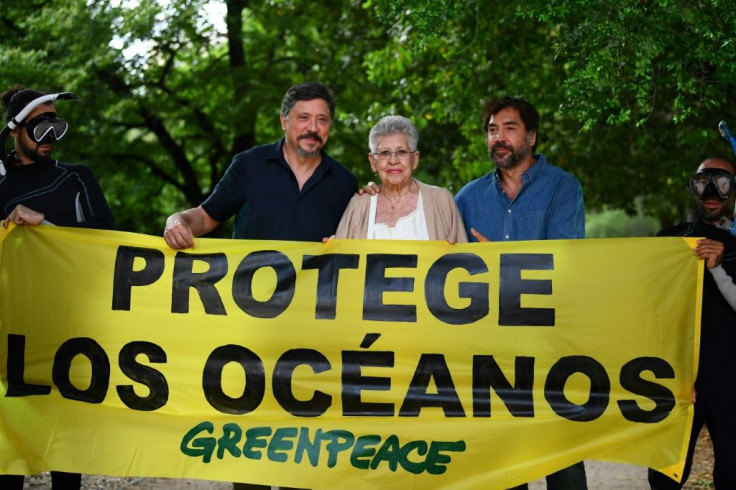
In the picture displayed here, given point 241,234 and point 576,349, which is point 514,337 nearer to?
point 576,349

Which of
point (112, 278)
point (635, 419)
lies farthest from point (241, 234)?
point (635, 419)

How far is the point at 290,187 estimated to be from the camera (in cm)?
578

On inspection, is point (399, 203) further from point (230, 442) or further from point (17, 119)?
point (17, 119)

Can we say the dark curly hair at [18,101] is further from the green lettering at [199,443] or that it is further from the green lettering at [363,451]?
the green lettering at [363,451]

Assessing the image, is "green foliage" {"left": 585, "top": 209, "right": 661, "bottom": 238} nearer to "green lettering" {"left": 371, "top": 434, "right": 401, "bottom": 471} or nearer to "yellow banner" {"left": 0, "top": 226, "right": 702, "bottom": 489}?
"yellow banner" {"left": 0, "top": 226, "right": 702, "bottom": 489}

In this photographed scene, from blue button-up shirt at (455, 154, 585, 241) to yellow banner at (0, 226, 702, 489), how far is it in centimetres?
16

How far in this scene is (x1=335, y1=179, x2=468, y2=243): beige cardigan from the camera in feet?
18.4

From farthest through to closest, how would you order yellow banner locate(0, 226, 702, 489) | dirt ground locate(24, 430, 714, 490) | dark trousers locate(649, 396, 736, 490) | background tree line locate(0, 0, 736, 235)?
background tree line locate(0, 0, 736, 235), dirt ground locate(24, 430, 714, 490), yellow banner locate(0, 226, 702, 489), dark trousers locate(649, 396, 736, 490)

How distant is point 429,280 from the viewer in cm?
562

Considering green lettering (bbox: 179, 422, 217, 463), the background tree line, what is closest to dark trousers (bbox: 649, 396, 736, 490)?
green lettering (bbox: 179, 422, 217, 463)

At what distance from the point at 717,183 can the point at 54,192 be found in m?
3.52

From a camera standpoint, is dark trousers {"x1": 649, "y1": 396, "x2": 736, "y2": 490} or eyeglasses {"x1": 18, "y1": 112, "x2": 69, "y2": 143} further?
eyeglasses {"x1": 18, "y1": 112, "x2": 69, "y2": 143}

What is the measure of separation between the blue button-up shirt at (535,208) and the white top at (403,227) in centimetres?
35

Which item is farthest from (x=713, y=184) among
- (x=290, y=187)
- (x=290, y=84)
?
(x=290, y=84)
